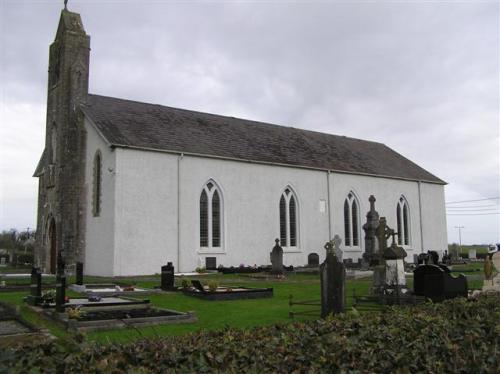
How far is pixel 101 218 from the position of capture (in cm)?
2534

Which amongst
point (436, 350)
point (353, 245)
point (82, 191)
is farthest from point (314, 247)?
point (436, 350)

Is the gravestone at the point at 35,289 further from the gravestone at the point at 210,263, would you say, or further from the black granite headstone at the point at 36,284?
the gravestone at the point at 210,263

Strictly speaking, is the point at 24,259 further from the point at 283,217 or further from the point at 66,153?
the point at 283,217

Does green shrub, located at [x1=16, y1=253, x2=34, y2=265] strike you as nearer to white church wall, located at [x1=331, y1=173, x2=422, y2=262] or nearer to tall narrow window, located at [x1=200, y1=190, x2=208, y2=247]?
tall narrow window, located at [x1=200, y1=190, x2=208, y2=247]

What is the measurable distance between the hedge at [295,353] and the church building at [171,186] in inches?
779

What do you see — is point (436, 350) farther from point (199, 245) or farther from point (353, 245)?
point (353, 245)

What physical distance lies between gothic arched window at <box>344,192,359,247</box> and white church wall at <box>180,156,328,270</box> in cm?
226

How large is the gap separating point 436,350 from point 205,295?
10596mm

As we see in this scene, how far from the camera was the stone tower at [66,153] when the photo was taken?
2688cm

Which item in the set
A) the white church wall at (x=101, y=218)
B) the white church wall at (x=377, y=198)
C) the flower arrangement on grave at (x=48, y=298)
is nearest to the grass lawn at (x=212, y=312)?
the flower arrangement on grave at (x=48, y=298)

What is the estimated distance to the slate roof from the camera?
26.7 metres

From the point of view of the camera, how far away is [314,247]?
106 feet

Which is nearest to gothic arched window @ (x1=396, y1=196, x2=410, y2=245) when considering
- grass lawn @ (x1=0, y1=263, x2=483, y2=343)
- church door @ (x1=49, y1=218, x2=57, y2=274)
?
grass lawn @ (x1=0, y1=263, x2=483, y2=343)

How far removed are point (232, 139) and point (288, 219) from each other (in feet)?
20.5
